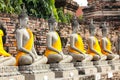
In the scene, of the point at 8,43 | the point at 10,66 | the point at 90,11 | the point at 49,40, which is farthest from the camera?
the point at 90,11

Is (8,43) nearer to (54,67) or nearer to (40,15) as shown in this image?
(54,67)

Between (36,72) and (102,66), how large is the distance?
154 inches

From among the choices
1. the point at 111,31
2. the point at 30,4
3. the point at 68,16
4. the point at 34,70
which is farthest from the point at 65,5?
the point at 34,70

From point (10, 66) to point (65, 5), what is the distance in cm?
944

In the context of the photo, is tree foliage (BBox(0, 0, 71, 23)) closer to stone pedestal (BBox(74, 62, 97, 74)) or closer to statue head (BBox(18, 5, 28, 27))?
stone pedestal (BBox(74, 62, 97, 74))

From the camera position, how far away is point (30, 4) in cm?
1192

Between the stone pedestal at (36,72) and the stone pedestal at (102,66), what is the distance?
3.16 meters

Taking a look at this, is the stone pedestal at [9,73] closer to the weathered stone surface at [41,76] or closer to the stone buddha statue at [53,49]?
the weathered stone surface at [41,76]

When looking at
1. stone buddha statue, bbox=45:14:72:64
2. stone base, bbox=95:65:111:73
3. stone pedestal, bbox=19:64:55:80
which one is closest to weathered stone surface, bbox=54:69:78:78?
stone buddha statue, bbox=45:14:72:64

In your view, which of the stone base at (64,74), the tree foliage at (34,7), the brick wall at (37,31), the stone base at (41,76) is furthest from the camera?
the tree foliage at (34,7)

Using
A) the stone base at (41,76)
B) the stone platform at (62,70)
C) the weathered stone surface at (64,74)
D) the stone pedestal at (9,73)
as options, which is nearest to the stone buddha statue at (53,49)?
the stone platform at (62,70)

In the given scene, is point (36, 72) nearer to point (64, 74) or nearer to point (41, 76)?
point (41, 76)

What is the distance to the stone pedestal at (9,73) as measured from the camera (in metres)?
5.58

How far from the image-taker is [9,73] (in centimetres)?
571
